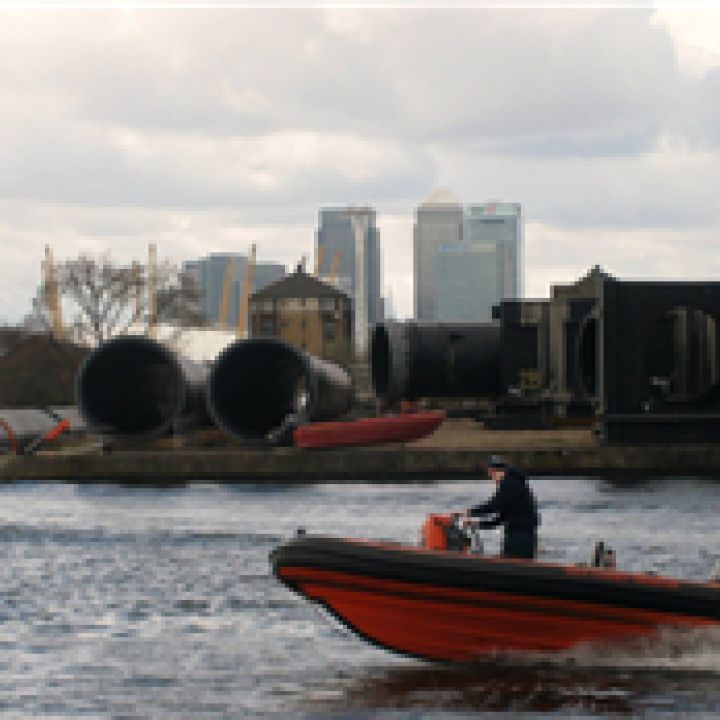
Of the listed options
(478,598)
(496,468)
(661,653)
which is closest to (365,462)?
(496,468)

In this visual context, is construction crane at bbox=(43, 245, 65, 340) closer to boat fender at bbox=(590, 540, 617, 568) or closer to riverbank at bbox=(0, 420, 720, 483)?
riverbank at bbox=(0, 420, 720, 483)

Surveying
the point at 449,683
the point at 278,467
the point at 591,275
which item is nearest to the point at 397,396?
the point at 591,275

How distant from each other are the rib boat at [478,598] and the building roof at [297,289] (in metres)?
172

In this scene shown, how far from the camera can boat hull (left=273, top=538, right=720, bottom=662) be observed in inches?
851

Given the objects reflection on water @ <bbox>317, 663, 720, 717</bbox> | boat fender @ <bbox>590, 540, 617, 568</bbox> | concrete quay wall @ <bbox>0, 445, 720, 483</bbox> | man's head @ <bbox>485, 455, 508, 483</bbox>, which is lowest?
reflection on water @ <bbox>317, 663, 720, 717</bbox>

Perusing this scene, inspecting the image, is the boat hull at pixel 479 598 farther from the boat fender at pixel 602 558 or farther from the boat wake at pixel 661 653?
the boat fender at pixel 602 558

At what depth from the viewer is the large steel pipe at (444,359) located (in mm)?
95625

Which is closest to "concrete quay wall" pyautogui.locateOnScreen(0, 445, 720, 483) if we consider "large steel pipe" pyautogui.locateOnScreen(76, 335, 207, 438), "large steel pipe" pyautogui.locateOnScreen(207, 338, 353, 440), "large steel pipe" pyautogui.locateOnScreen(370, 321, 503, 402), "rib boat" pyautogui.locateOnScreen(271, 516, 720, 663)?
"large steel pipe" pyautogui.locateOnScreen(207, 338, 353, 440)

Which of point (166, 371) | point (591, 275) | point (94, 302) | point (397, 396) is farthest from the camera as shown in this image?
point (94, 302)

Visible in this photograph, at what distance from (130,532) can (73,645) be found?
735 inches

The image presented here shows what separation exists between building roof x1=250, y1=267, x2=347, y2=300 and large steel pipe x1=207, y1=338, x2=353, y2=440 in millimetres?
112271

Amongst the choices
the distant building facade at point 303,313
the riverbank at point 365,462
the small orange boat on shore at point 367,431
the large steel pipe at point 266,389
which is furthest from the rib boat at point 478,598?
the distant building facade at point 303,313

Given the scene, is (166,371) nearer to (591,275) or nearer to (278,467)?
(278,467)

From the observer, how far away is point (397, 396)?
95.1 meters
